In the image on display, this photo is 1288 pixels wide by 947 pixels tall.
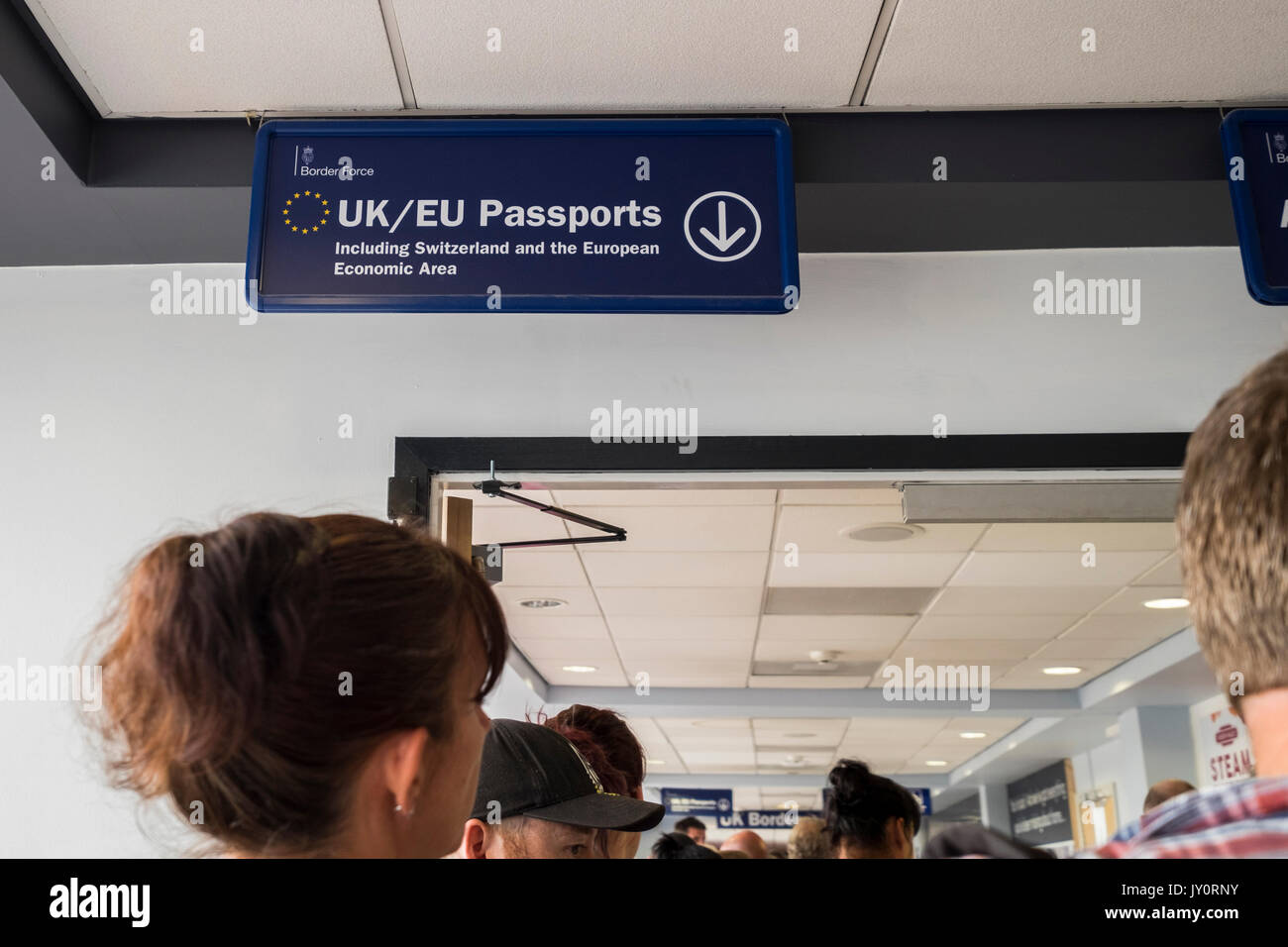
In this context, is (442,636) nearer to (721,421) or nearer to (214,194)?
(721,421)

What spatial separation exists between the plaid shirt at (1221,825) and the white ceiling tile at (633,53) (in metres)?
1.81

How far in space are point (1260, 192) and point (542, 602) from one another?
4.85 m

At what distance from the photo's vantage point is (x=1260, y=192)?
2160 mm

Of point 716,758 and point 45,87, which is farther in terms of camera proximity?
point 716,758

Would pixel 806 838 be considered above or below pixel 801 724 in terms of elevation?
below

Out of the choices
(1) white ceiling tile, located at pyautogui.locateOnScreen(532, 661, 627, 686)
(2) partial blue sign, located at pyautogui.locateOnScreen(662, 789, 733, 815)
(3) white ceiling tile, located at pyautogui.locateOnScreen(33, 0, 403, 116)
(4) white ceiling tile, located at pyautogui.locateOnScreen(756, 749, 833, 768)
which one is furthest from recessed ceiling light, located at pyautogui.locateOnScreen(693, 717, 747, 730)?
(3) white ceiling tile, located at pyautogui.locateOnScreen(33, 0, 403, 116)

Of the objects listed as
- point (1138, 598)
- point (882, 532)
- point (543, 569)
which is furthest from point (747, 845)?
point (1138, 598)

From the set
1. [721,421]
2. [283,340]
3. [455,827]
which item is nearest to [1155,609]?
[721,421]

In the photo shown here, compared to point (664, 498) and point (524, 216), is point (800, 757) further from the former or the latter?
point (524, 216)

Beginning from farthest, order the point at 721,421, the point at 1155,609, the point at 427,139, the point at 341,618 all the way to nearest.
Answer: the point at 1155,609 < the point at 721,421 < the point at 427,139 < the point at 341,618

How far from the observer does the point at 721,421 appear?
2.47 metres

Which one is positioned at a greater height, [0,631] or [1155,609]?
[1155,609]

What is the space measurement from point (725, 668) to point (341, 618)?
7.88m

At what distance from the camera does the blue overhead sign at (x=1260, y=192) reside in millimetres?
2066
